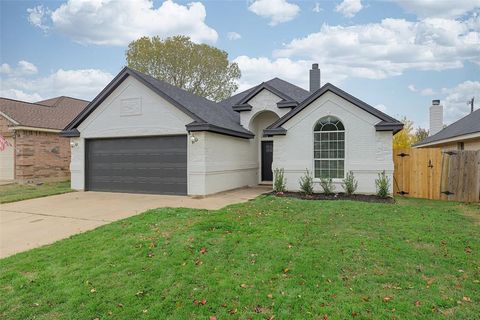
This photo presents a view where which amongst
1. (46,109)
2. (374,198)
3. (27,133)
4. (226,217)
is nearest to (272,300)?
(226,217)

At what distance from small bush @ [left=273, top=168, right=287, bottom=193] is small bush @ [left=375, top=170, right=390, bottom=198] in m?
3.51

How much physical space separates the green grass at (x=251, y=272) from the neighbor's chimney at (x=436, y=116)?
19796mm

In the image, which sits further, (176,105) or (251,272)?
(176,105)

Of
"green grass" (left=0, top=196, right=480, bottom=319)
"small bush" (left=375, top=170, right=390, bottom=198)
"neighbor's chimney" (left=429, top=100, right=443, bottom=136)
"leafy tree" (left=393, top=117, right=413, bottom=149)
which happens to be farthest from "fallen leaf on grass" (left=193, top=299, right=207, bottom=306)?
"neighbor's chimney" (left=429, top=100, right=443, bottom=136)

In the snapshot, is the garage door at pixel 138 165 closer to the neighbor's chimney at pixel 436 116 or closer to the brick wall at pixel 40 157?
the brick wall at pixel 40 157

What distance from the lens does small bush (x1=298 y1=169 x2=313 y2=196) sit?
1206 centimetres

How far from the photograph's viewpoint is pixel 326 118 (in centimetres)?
1222

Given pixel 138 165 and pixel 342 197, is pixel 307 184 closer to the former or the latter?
pixel 342 197

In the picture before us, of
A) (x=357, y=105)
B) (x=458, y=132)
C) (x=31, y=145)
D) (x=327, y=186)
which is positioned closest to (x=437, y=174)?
(x=357, y=105)

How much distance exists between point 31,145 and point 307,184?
1513 centimetres

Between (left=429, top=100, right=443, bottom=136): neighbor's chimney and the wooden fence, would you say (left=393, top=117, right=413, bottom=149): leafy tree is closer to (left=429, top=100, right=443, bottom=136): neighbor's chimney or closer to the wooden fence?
(left=429, top=100, right=443, bottom=136): neighbor's chimney

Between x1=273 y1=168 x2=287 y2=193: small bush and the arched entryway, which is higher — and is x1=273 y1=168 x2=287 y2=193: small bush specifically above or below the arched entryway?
below

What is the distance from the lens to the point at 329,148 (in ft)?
40.1

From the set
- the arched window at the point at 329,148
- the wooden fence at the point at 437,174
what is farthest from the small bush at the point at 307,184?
the wooden fence at the point at 437,174
